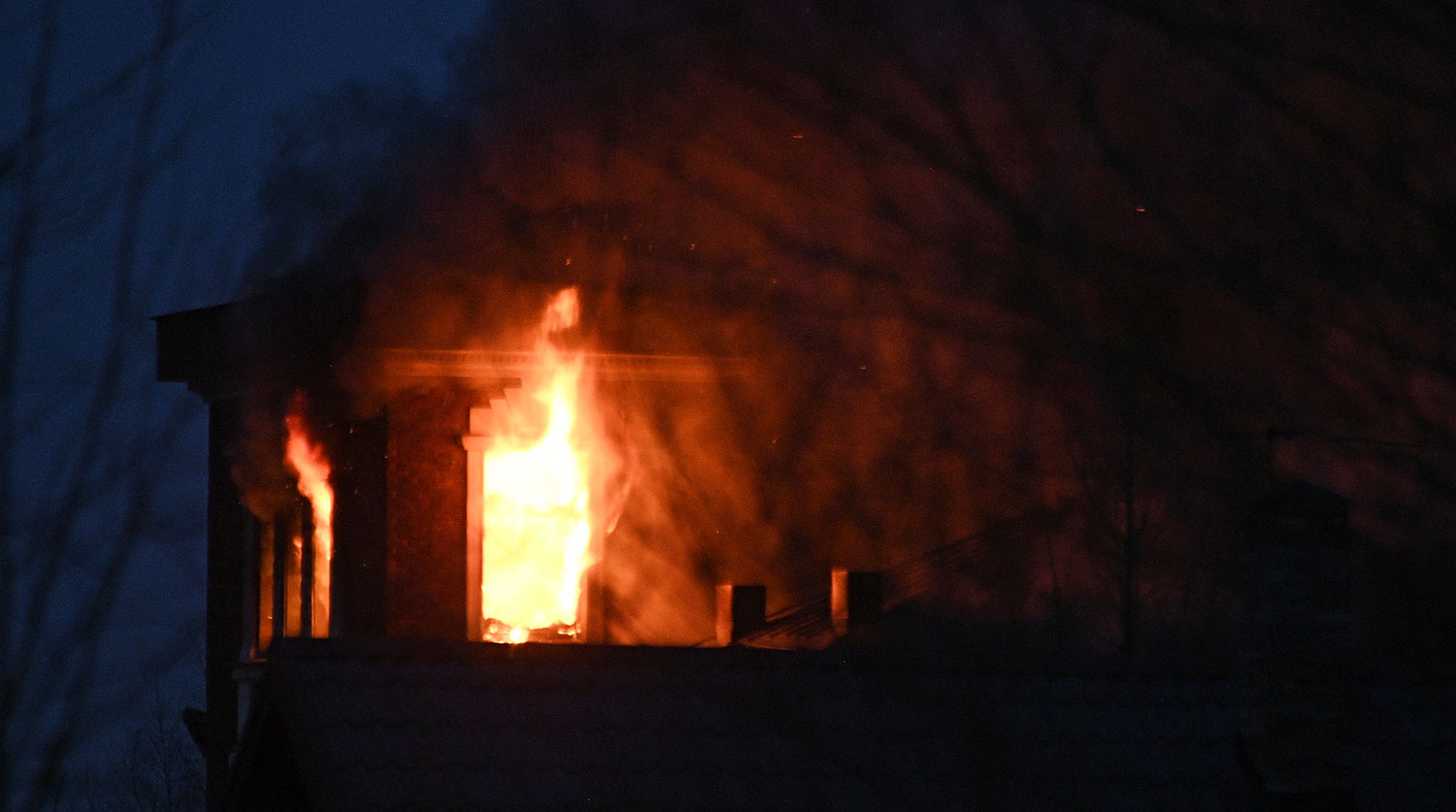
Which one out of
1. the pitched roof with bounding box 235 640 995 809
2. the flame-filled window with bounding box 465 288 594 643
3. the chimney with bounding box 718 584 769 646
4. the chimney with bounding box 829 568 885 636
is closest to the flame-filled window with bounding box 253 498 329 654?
the flame-filled window with bounding box 465 288 594 643

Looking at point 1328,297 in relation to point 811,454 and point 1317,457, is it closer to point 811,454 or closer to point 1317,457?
point 1317,457

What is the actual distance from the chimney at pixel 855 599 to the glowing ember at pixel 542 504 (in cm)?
260

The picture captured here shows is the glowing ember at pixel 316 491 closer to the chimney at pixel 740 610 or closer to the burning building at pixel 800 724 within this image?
the chimney at pixel 740 610

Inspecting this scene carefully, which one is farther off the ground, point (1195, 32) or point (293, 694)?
point (1195, 32)

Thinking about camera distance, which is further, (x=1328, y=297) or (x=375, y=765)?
(x=375, y=765)

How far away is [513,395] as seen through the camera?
16047 mm

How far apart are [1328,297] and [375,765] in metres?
4.63

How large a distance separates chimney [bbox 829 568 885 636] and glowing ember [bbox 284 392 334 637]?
5.04 metres

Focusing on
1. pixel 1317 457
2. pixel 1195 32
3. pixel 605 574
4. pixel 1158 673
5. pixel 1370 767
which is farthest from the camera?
pixel 605 574

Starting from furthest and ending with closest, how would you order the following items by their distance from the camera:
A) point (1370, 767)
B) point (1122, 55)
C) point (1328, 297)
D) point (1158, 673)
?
point (1158, 673)
point (1370, 767)
point (1122, 55)
point (1328, 297)

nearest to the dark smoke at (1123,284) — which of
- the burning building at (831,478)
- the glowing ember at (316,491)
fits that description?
the burning building at (831,478)

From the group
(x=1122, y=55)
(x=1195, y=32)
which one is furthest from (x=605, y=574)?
(x=1195, y=32)

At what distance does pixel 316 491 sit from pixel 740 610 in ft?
14.7

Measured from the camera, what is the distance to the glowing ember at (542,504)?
15.8 metres
